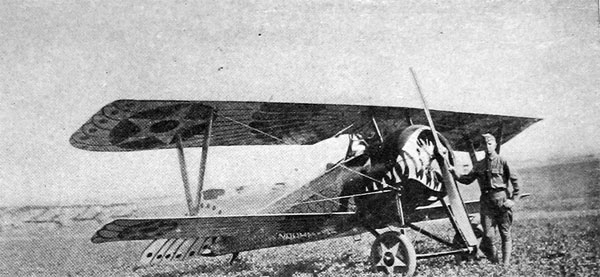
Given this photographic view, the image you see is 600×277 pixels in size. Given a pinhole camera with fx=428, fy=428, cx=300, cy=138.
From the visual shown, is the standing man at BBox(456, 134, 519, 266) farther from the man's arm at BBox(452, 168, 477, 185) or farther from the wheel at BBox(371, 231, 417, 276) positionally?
the wheel at BBox(371, 231, 417, 276)

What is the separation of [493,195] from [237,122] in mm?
3174

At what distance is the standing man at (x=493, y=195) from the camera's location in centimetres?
500

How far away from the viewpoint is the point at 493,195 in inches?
199

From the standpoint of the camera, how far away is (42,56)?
17.8 ft

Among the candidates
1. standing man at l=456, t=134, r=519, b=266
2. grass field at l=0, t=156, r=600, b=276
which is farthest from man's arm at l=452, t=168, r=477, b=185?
grass field at l=0, t=156, r=600, b=276

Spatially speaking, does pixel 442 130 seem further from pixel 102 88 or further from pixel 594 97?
pixel 102 88

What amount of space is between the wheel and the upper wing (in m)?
1.54

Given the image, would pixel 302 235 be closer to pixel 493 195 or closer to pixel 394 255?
pixel 394 255

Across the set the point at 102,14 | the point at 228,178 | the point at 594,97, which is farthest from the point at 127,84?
the point at 594,97

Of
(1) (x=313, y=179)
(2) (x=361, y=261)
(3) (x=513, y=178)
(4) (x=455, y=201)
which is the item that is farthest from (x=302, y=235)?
(3) (x=513, y=178)

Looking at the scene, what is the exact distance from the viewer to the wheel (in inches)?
184

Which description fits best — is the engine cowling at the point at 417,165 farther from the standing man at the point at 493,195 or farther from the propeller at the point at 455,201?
the standing man at the point at 493,195

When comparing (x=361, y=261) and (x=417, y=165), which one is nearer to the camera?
(x=417, y=165)

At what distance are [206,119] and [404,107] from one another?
2475 millimetres
